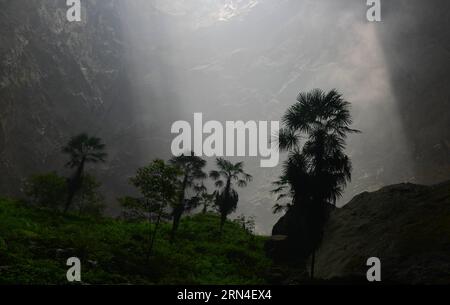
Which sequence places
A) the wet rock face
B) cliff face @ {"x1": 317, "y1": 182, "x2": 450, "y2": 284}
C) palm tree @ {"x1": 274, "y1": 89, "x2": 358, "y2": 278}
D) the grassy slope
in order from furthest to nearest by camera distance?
the wet rock face → palm tree @ {"x1": 274, "y1": 89, "x2": 358, "y2": 278} → the grassy slope → cliff face @ {"x1": 317, "y1": 182, "x2": 450, "y2": 284}

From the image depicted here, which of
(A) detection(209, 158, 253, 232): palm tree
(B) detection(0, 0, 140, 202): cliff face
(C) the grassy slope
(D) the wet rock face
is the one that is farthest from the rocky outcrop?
(D) the wet rock face

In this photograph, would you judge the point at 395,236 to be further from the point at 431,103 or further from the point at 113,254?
the point at 431,103

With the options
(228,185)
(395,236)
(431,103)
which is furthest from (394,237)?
(431,103)

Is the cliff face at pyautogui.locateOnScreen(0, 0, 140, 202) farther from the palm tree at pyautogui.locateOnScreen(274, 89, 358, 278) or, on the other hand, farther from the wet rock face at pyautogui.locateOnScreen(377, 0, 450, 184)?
the wet rock face at pyautogui.locateOnScreen(377, 0, 450, 184)

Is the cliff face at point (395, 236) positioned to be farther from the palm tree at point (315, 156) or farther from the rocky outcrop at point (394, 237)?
the palm tree at point (315, 156)

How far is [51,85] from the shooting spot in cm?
15912

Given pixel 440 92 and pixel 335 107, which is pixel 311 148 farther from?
pixel 440 92

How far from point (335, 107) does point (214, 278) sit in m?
13.5

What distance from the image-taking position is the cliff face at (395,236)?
1778cm

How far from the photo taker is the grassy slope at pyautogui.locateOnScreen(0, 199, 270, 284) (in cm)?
1978

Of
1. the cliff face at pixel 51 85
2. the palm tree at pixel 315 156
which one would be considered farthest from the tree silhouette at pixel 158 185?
the cliff face at pixel 51 85

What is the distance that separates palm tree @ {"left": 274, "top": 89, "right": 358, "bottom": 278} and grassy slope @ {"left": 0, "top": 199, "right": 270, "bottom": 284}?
686 centimetres

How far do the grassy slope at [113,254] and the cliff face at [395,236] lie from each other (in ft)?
19.0
